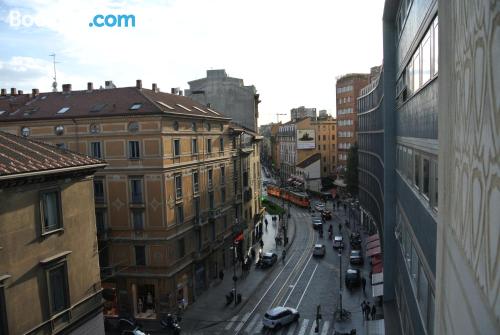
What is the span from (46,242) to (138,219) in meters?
17.7

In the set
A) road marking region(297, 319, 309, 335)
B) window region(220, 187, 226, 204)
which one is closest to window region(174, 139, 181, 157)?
window region(220, 187, 226, 204)

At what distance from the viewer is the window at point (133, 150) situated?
33.7 m

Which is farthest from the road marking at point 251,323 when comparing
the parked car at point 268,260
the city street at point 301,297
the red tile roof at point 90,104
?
the red tile roof at point 90,104

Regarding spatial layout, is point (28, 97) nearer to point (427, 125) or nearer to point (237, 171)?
point (237, 171)

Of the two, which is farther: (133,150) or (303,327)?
(133,150)

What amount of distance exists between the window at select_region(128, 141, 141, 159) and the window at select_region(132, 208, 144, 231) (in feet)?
13.1

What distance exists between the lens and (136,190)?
3409 centimetres

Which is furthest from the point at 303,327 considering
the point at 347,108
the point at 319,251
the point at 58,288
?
the point at 347,108

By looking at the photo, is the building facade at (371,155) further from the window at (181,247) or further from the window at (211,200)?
the window at (181,247)

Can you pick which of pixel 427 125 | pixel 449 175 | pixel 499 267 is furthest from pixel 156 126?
pixel 499 267

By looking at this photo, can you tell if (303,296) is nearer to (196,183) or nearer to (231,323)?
(231,323)

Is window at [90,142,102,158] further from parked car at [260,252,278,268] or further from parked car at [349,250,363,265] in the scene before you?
parked car at [349,250,363,265]

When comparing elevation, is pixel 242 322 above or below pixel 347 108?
below

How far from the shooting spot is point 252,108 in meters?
70.8
